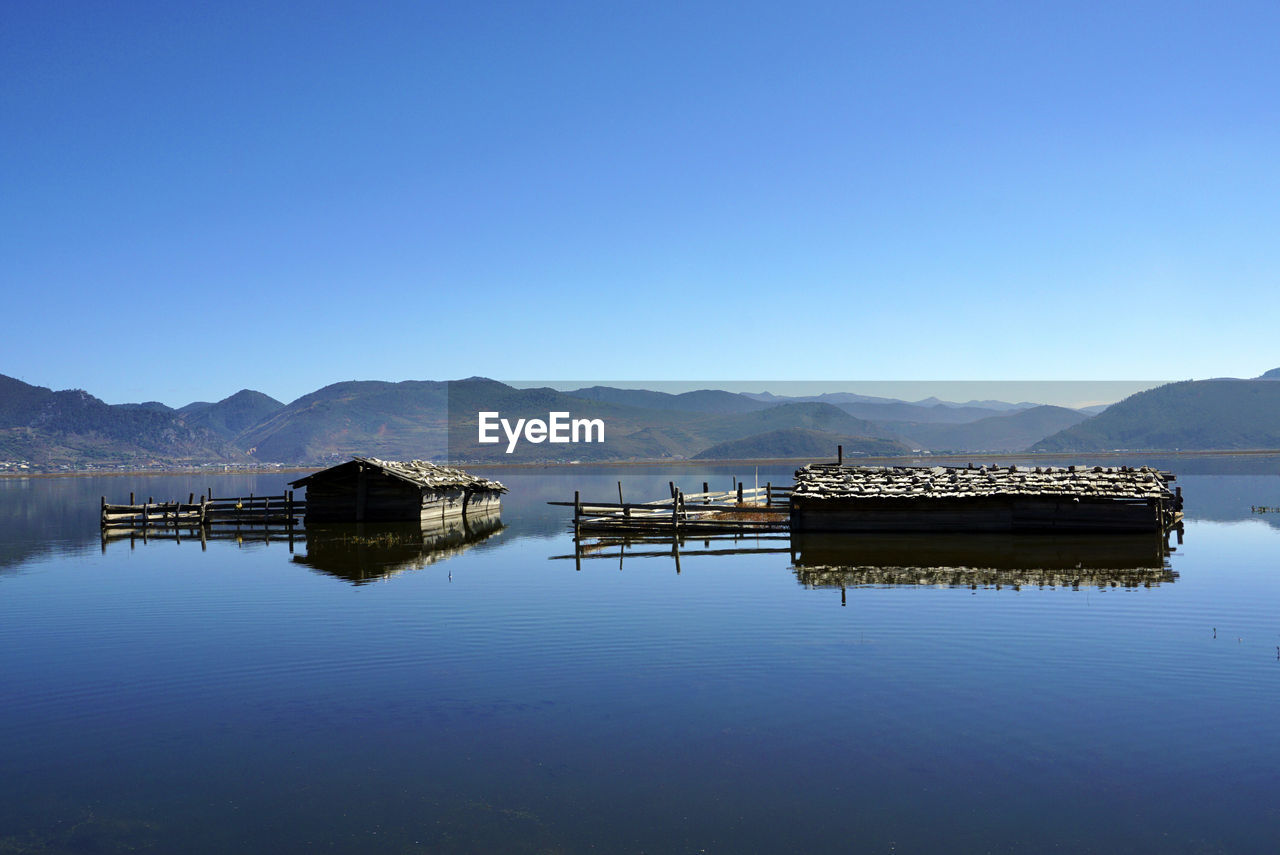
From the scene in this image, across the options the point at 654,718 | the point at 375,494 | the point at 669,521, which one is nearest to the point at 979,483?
the point at 669,521

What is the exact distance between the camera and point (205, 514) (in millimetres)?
55219

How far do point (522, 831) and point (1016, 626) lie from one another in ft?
43.1

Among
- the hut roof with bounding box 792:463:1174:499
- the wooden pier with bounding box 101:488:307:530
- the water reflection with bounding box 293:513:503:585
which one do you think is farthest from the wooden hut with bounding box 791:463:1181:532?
the wooden pier with bounding box 101:488:307:530

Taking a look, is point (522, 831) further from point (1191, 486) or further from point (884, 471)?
point (1191, 486)

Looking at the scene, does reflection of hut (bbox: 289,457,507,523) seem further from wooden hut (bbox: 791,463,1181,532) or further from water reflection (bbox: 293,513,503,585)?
wooden hut (bbox: 791,463,1181,532)

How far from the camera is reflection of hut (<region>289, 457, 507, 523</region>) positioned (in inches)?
2060

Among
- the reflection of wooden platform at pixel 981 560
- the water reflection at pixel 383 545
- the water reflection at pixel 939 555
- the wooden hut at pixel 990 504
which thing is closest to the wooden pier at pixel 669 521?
the water reflection at pixel 939 555

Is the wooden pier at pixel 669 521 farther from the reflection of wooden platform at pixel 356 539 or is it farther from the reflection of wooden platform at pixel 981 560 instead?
the reflection of wooden platform at pixel 356 539

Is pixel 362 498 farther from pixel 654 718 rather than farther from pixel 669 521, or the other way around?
pixel 654 718

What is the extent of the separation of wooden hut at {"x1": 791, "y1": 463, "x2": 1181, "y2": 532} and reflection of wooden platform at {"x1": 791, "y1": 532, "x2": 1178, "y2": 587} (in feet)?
2.51

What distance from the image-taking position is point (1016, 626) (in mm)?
19656

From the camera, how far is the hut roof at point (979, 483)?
3869cm

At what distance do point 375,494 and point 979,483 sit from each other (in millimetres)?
31827

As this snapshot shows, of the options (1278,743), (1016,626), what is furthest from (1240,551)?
(1278,743)
